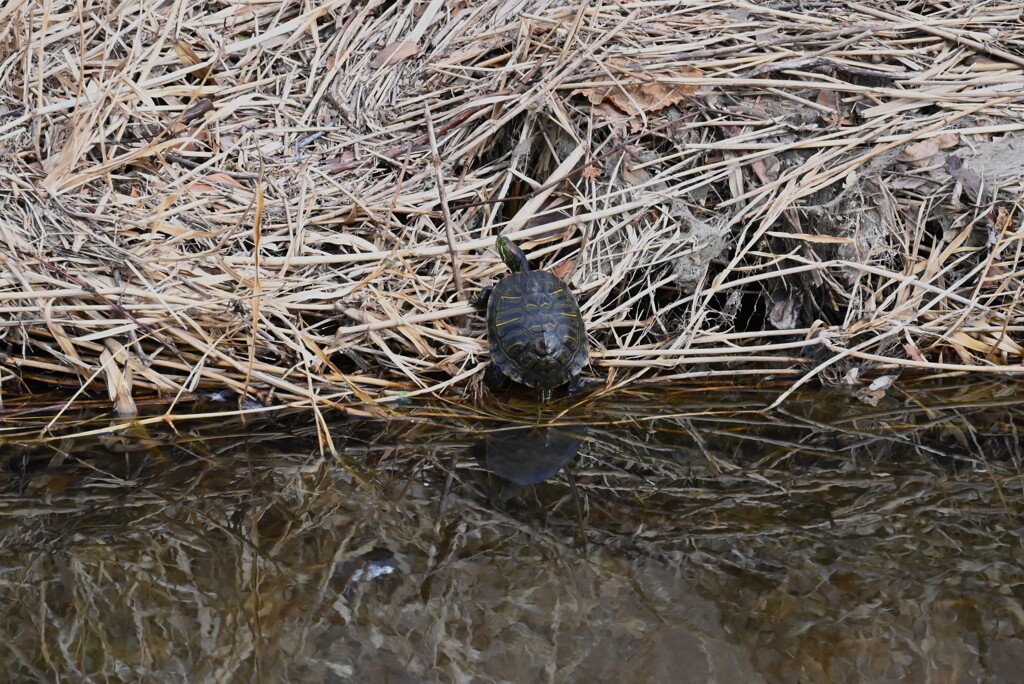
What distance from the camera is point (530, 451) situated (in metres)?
2.64

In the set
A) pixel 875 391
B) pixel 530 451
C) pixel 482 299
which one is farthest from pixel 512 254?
pixel 875 391

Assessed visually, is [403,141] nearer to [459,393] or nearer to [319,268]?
[319,268]

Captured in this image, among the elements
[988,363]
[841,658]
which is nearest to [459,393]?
[841,658]

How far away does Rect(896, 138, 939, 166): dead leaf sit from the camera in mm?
3121

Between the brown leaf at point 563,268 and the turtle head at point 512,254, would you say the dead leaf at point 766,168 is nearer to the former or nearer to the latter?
the brown leaf at point 563,268

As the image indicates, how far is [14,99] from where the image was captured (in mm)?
3340

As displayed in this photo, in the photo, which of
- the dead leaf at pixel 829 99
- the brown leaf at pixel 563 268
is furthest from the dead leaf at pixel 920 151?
the brown leaf at pixel 563 268

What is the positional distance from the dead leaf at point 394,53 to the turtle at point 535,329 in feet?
3.33

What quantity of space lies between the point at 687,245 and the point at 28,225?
6.91ft

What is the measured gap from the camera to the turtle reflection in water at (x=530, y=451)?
2.53 metres

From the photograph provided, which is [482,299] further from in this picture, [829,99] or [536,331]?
[829,99]

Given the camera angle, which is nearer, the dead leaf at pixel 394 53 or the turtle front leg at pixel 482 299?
the turtle front leg at pixel 482 299

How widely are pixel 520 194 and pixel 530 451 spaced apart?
1.13 metres

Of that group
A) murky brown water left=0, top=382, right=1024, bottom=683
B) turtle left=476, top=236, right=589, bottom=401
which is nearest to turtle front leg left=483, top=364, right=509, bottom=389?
turtle left=476, top=236, right=589, bottom=401
